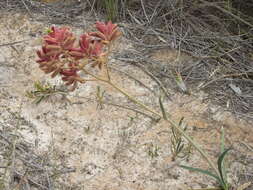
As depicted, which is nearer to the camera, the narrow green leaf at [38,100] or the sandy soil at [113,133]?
the sandy soil at [113,133]

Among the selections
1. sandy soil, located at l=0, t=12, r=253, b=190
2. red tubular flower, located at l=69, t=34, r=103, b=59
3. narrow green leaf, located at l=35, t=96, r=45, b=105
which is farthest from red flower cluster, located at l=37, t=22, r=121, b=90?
narrow green leaf, located at l=35, t=96, r=45, b=105

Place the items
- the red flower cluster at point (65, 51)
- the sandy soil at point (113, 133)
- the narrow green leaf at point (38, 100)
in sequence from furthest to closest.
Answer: the narrow green leaf at point (38, 100) < the sandy soil at point (113, 133) < the red flower cluster at point (65, 51)

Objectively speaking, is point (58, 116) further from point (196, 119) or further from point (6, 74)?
point (196, 119)

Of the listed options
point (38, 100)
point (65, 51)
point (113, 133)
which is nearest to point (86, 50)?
point (65, 51)

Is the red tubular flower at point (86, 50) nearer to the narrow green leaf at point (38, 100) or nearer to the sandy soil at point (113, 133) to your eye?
the sandy soil at point (113, 133)

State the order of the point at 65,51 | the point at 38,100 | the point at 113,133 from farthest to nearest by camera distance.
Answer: the point at 38,100 → the point at 113,133 → the point at 65,51

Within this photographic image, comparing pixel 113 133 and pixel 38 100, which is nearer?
pixel 113 133

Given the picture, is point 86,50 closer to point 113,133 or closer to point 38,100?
point 113,133

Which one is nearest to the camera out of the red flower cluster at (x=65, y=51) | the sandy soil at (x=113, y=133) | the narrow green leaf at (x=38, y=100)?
the red flower cluster at (x=65, y=51)

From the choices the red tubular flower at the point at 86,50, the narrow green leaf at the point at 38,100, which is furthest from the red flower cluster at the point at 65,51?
the narrow green leaf at the point at 38,100

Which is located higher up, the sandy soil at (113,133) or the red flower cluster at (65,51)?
the red flower cluster at (65,51)

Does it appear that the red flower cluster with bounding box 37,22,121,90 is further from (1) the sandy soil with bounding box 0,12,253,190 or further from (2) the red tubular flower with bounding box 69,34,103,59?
(1) the sandy soil with bounding box 0,12,253,190

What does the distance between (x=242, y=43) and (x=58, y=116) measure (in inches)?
48.5

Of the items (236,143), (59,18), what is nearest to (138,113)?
(236,143)
